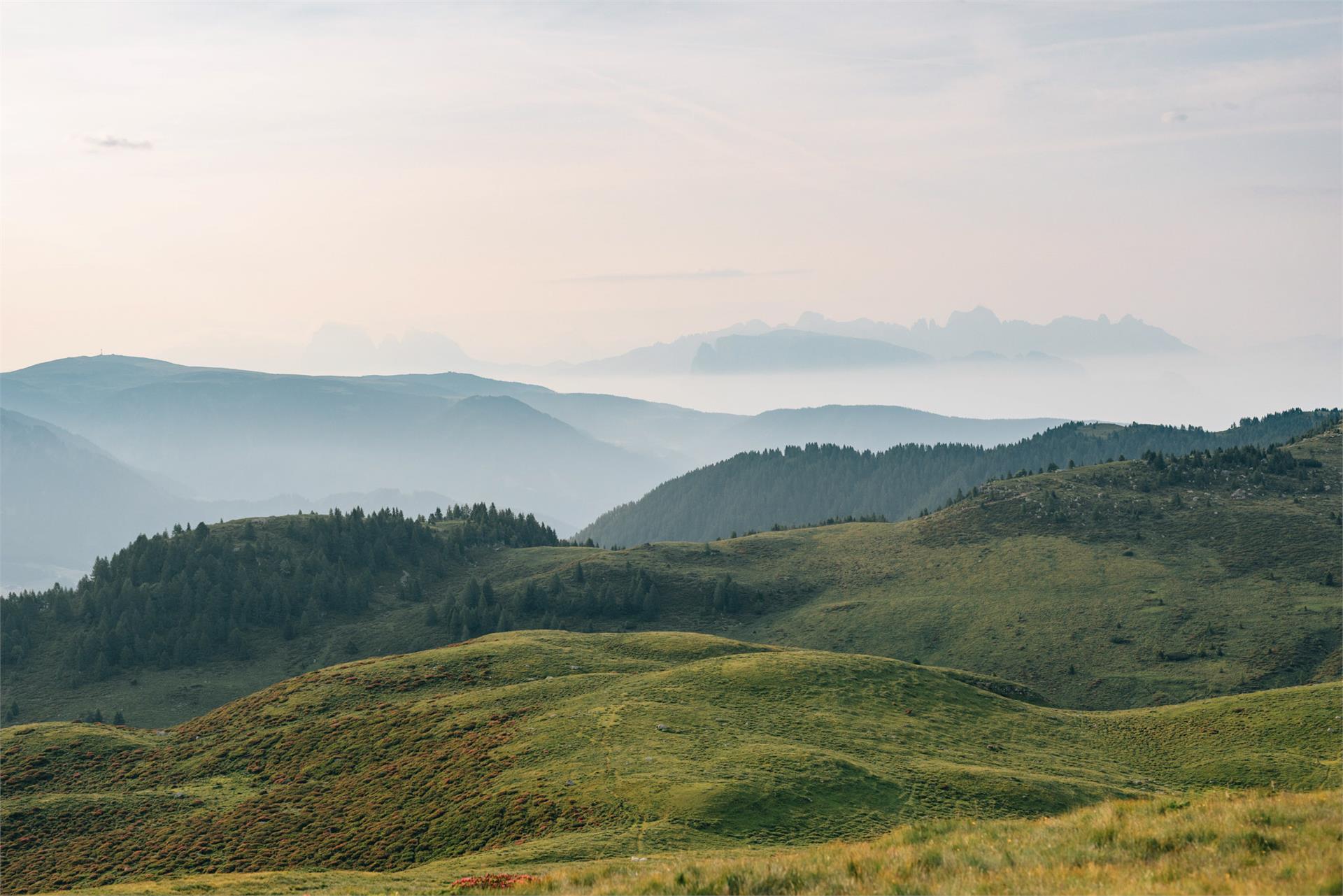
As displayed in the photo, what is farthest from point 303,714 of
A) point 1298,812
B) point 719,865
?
point 1298,812

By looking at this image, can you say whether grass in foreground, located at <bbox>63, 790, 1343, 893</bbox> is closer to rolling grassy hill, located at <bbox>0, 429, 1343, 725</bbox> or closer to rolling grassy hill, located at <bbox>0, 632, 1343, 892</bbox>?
rolling grassy hill, located at <bbox>0, 632, 1343, 892</bbox>

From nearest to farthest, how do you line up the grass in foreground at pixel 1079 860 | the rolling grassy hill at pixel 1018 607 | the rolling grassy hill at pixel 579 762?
the grass in foreground at pixel 1079 860 < the rolling grassy hill at pixel 579 762 < the rolling grassy hill at pixel 1018 607

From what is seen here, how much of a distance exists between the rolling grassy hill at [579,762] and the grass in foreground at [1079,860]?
17118 millimetres

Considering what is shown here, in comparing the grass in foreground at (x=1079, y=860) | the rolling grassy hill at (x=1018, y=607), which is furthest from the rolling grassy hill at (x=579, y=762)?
the rolling grassy hill at (x=1018, y=607)

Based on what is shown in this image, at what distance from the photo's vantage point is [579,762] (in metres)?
50.7

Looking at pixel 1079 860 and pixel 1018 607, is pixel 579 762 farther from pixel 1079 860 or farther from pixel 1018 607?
pixel 1018 607

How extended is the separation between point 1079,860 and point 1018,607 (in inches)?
5428

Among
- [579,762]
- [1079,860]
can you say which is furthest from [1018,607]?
[1079,860]

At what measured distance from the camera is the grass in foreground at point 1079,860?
16812 mm

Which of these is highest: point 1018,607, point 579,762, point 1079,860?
point 1079,860

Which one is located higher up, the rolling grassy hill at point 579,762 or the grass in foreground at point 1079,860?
the grass in foreground at point 1079,860

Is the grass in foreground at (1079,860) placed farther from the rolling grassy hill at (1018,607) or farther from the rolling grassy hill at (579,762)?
the rolling grassy hill at (1018,607)

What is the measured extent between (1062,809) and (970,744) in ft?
47.4

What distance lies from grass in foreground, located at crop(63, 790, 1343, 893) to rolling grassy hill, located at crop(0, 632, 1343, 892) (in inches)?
674
